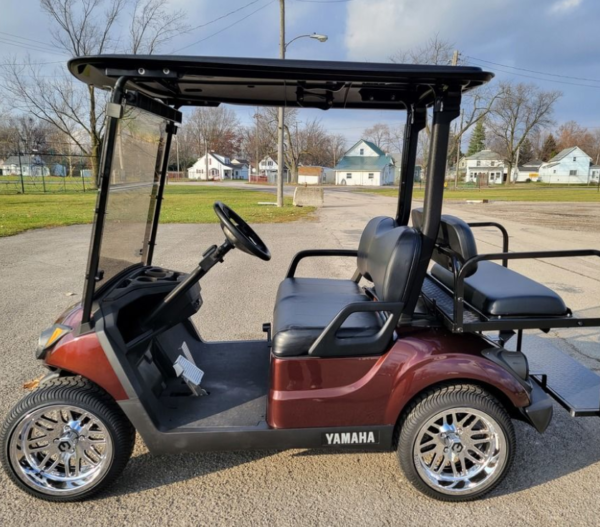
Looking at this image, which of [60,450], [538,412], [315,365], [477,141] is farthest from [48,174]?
[477,141]

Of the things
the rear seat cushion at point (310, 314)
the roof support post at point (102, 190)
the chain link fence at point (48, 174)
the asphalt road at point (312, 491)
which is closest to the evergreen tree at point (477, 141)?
the chain link fence at point (48, 174)

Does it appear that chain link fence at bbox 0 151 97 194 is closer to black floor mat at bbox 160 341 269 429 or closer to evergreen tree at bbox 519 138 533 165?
black floor mat at bbox 160 341 269 429

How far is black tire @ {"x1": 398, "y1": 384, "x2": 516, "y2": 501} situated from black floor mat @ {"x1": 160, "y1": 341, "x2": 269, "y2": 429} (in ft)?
2.36

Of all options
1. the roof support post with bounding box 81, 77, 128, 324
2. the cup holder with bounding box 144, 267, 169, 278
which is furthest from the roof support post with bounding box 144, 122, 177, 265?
the roof support post with bounding box 81, 77, 128, 324

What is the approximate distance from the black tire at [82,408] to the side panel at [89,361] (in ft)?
0.26

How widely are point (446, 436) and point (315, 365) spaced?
0.72 m

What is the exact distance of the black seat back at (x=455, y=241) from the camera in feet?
7.43

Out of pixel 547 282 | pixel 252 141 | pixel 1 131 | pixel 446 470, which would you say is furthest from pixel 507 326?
pixel 252 141

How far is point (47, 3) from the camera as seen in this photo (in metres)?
26.1

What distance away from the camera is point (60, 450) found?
215 cm

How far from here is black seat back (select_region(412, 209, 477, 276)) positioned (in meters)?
2.26

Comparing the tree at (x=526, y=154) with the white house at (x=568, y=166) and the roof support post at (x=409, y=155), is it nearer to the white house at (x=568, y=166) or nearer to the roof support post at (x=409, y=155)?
the white house at (x=568, y=166)

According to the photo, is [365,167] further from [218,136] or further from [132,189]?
[132,189]

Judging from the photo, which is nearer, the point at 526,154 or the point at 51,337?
the point at 51,337
